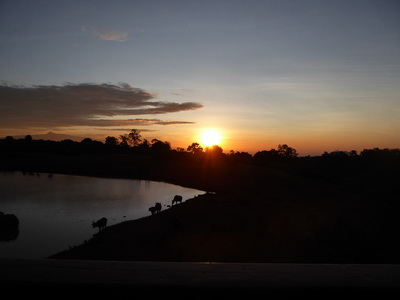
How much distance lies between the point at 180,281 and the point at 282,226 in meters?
14.8

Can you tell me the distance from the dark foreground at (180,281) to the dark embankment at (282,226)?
32.1ft

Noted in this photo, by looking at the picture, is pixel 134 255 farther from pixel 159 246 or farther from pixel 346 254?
pixel 346 254

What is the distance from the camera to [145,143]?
411 ft

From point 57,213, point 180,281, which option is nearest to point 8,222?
point 57,213

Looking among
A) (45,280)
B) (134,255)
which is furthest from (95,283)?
(134,255)

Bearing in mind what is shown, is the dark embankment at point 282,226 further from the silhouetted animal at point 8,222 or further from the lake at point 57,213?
the silhouetted animal at point 8,222

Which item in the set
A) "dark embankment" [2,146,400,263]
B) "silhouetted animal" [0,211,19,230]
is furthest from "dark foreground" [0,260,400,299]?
"silhouetted animal" [0,211,19,230]

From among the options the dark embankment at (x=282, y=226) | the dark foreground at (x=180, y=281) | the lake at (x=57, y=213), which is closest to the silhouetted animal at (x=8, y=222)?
the lake at (x=57, y=213)

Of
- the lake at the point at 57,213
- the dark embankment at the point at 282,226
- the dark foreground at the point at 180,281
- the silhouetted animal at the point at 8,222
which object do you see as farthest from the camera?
the silhouetted animal at the point at 8,222

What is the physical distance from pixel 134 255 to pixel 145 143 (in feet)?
377

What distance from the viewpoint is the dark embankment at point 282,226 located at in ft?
36.4

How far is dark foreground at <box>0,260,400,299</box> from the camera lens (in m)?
1.19

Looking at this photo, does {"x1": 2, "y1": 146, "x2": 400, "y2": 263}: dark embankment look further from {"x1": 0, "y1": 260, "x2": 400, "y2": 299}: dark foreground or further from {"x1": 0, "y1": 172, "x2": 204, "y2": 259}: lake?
{"x1": 0, "y1": 260, "x2": 400, "y2": 299}: dark foreground

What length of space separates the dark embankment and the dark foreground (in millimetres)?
9785
